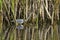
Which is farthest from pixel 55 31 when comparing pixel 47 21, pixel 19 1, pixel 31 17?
pixel 19 1

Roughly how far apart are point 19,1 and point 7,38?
0.37 m

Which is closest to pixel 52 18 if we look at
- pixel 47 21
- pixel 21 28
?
pixel 47 21

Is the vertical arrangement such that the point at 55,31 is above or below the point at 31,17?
below

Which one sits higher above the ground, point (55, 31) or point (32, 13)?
point (32, 13)

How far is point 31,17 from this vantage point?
1540 mm

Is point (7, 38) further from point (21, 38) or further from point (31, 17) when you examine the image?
point (31, 17)

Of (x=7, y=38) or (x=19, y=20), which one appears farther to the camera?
(x=19, y=20)

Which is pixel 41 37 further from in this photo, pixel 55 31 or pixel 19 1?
pixel 19 1

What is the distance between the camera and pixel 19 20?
1.53m

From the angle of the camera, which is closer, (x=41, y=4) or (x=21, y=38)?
(x=21, y=38)

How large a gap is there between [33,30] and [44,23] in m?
0.14

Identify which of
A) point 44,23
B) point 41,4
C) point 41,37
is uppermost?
point 41,4

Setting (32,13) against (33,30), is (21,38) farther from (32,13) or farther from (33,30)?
(32,13)

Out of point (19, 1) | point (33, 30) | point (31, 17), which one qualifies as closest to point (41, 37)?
point (33, 30)
